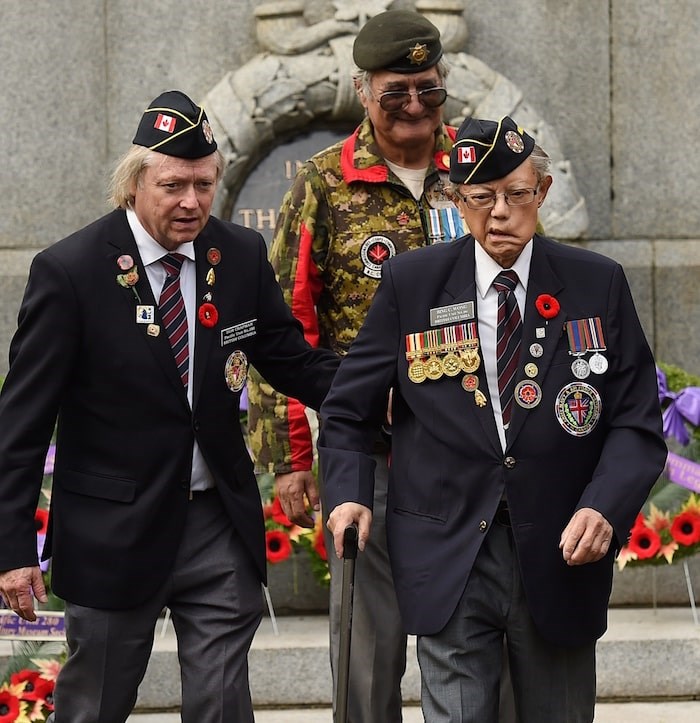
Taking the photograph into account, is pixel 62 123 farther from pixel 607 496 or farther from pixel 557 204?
pixel 607 496

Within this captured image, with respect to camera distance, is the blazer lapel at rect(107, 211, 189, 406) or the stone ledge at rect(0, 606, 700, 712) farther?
the stone ledge at rect(0, 606, 700, 712)

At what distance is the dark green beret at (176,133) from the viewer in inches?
155

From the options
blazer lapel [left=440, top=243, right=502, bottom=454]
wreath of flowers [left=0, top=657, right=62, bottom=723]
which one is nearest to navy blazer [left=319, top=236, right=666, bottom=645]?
blazer lapel [left=440, top=243, right=502, bottom=454]

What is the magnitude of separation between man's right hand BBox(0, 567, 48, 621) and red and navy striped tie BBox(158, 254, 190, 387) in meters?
0.60

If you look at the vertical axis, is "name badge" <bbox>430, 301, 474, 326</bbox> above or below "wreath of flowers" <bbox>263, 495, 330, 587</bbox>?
above

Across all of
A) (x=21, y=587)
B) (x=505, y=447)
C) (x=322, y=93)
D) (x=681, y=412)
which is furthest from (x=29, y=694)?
(x=322, y=93)

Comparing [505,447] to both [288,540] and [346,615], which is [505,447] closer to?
[346,615]

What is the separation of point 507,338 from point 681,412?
2.89 meters

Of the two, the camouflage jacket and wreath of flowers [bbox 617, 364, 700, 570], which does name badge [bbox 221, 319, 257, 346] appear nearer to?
the camouflage jacket

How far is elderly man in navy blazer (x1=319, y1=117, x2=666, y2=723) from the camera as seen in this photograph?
366 centimetres

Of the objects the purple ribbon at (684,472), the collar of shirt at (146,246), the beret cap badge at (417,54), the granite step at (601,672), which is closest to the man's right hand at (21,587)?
the collar of shirt at (146,246)

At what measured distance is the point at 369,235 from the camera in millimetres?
4613

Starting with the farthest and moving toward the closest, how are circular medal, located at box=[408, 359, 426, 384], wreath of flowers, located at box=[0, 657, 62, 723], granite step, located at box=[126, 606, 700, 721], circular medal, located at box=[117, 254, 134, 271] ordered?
granite step, located at box=[126, 606, 700, 721] → wreath of flowers, located at box=[0, 657, 62, 723] → circular medal, located at box=[117, 254, 134, 271] → circular medal, located at box=[408, 359, 426, 384]

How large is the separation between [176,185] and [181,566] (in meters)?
0.95
